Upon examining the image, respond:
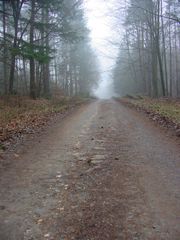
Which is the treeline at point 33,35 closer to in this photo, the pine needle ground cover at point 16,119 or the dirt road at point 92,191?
the pine needle ground cover at point 16,119

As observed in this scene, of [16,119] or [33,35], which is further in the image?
[33,35]

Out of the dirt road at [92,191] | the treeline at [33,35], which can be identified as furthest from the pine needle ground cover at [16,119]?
the treeline at [33,35]

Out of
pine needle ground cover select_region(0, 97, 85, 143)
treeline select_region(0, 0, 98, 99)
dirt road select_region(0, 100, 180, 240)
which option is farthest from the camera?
treeline select_region(0, 0, 98, 99)

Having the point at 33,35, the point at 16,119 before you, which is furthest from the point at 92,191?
the point at 33,35

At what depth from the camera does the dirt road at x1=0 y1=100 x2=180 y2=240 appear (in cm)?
363

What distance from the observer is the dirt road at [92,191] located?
363 centimetres

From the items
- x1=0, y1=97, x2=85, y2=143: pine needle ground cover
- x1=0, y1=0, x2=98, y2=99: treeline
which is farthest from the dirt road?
x1=0, y1=0, x2=98, y2=99: treeline

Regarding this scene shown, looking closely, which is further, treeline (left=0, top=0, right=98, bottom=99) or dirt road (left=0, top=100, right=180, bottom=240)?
treeline (left=0, top=0, right=98, bottom=99)

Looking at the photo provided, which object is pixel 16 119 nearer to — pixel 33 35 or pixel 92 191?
pixel 92 191

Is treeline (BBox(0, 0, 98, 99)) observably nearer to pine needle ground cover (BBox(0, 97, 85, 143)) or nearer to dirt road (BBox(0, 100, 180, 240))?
pine needle ground cover (BBox(0, 97, 85, 143))

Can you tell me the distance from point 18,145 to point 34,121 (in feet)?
13.3

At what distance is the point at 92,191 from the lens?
4816 mm

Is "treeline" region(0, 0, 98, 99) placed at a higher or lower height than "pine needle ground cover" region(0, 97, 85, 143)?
higher

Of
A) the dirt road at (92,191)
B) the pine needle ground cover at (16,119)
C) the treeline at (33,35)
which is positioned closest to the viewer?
the dirt road at (92,191)
